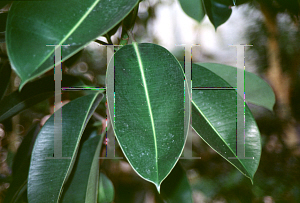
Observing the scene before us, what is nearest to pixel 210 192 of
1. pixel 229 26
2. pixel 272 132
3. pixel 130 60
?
pixel 272 132

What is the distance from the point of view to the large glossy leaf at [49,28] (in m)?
0.21

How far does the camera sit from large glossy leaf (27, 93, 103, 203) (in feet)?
1.08

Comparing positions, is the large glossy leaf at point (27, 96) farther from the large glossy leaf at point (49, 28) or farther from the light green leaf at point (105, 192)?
the light green leaf at point (105, 192)

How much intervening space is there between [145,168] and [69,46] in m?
0.18

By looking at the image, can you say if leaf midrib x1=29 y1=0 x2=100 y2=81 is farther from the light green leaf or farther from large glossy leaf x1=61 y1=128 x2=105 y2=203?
the light green leaf

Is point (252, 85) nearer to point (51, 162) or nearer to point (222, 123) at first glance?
point (222, 123)

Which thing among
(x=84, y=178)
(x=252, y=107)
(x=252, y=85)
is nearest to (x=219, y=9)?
(x=252, y=85)

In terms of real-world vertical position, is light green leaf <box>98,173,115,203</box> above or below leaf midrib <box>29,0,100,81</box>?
below

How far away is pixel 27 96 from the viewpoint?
0.50m

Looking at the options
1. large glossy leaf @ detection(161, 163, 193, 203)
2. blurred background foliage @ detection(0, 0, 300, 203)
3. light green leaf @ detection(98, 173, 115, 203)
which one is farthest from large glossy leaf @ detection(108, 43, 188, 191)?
blurred background foliage @ detection(0, 0, 300, 203)

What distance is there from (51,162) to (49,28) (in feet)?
0.75

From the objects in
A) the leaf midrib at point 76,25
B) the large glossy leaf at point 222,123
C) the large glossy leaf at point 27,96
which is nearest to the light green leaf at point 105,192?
the large glossy leaf at point 27,96

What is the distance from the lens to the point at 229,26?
3.95ft

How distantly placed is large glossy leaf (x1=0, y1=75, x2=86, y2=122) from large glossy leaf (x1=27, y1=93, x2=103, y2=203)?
165 mm
